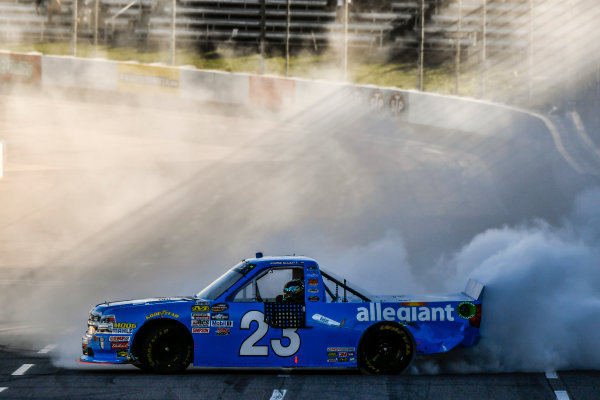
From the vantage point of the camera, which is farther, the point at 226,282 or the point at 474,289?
the point at 474,289

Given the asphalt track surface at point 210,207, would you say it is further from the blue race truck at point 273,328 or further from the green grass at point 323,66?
the green grass at point 323,66

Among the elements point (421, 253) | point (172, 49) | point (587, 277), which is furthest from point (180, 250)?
point (172, 49)

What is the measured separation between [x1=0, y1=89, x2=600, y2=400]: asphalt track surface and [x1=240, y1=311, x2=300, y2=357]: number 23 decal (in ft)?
1.04

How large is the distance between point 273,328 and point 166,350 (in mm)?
1118

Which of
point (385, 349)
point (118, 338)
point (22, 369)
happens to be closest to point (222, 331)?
point (118, 338)

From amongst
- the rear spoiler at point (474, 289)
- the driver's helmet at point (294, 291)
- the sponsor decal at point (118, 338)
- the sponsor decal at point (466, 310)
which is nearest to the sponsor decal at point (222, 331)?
the driver's helmet at point (294, 291)

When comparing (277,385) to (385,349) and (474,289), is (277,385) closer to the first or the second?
(385,349)

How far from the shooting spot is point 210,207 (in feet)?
66.7

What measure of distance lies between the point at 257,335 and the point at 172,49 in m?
22.8

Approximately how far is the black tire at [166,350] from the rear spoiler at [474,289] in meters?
3.11

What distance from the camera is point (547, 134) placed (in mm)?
23359

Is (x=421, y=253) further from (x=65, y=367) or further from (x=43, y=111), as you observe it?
(x=43, y=111)

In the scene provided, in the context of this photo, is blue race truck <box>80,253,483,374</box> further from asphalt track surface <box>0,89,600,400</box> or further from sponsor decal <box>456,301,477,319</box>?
asphalt track surface <box>0,89,600,400</box>

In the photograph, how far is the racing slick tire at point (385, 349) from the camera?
27.5 ft
